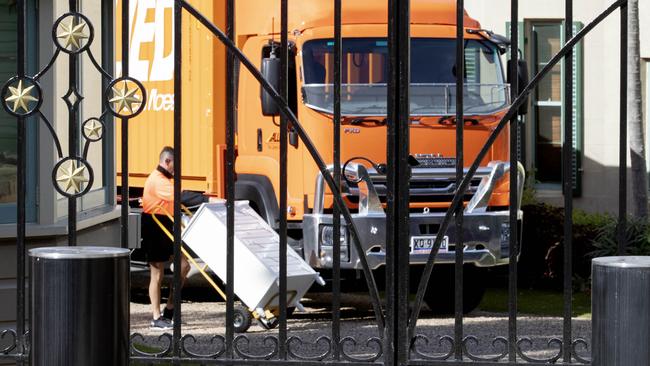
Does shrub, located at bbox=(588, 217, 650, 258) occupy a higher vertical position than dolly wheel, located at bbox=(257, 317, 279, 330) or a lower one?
higher

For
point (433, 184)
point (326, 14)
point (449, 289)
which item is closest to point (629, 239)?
point (449, 289)

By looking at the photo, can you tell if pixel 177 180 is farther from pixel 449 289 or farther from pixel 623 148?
pixel 449 289

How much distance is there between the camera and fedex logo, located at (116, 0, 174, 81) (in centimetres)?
1476

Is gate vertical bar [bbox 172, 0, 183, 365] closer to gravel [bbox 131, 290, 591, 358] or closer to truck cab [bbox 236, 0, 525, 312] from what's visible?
gravel [bbox 131, 290, 591, 358]

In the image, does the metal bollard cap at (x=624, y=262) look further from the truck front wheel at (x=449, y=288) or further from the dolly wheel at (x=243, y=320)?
the truck front wheel at (x=449, y=288)

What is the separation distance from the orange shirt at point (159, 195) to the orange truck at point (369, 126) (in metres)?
1.07

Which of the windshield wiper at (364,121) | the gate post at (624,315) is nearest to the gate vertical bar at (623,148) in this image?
the gate post at (624,315)

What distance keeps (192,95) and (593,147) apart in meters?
7.00

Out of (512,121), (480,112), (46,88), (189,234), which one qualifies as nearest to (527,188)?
(480,112)

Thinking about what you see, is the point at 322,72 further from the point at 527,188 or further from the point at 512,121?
the point at 512,121

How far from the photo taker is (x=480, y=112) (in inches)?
516

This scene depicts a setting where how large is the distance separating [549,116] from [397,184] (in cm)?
1376

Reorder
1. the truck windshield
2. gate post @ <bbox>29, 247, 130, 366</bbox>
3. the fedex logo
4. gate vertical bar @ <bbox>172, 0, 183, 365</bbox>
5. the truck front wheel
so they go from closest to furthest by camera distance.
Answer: gate post @ <bbox>29, 247, 130, 366</bbox> < gate vertical bar @ <bbox>172, 0, 183, 365</bbox> < the truck windshield < the truck front wheel < the fedex logo

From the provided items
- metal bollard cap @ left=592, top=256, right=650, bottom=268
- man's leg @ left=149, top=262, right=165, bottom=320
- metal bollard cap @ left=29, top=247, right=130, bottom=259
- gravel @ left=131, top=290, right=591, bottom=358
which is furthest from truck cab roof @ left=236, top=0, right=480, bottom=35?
metal bollard cap @ left=592, top=256, right=650, bottom=268
